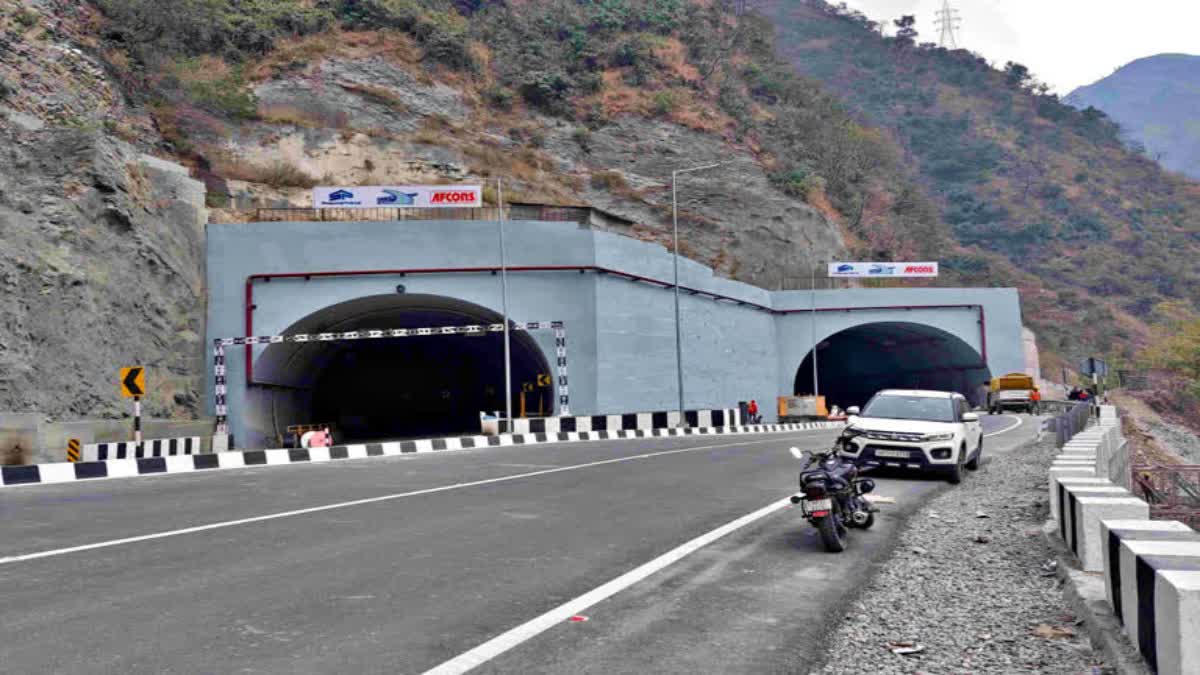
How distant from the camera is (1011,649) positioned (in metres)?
5.71

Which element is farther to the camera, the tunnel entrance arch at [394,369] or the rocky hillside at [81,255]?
the tunnel entrance arch at [394,369]

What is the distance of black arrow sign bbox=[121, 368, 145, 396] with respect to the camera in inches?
797

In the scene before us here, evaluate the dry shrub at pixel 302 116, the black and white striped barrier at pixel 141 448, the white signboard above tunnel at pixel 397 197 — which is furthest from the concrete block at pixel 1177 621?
the dry shrub at pixel 302 116

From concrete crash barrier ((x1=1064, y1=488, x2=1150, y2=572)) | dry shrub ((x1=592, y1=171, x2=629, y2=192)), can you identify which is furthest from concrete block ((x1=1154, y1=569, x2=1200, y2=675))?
dry shrub ((x1=592, y1=171, x2=629, y2=192))

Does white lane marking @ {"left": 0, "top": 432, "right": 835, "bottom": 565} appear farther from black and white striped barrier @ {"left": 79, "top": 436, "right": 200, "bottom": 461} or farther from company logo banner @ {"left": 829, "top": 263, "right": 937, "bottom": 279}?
company logo banner @ {"left": 829, "top": 263, "right": 937, "bottom": 279}

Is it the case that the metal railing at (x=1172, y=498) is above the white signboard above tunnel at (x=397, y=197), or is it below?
below

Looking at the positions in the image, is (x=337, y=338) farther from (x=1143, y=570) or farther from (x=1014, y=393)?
(x=1014, y=393)

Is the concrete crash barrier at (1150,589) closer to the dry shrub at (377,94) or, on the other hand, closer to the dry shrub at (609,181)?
the dry shrub at (377,94)

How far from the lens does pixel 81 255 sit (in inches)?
1141

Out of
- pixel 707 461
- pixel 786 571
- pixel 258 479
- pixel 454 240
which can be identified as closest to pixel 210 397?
pixel 454 240

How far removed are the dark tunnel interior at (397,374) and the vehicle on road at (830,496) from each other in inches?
1118

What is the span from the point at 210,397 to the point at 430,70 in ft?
104

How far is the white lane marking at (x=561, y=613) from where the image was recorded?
198 inches

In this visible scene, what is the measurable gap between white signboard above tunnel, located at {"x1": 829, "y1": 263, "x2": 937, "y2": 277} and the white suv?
42033 millimetres
